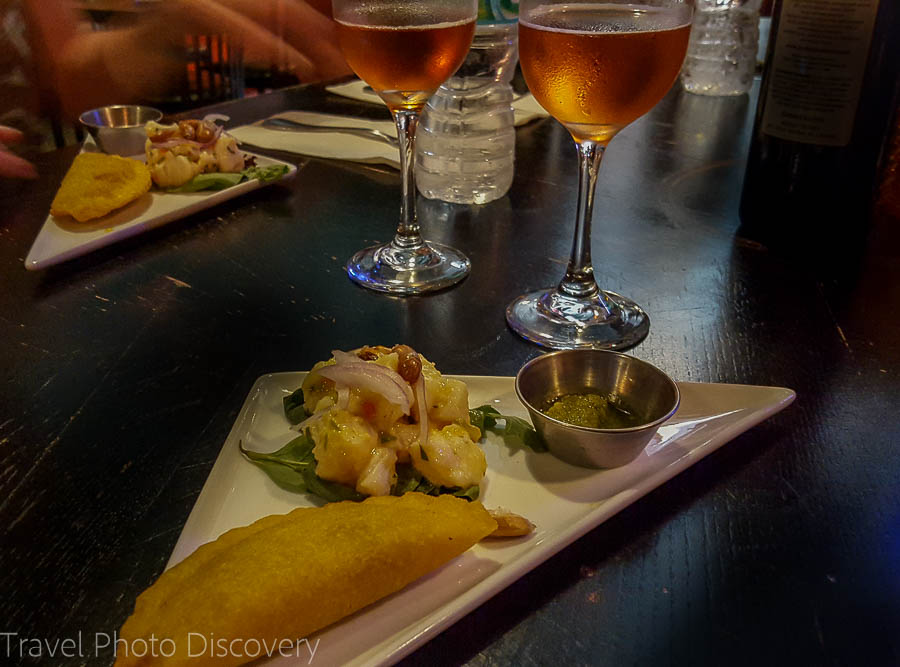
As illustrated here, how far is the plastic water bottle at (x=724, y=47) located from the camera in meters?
2.33

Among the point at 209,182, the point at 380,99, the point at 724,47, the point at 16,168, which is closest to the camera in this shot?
the point at 209,182

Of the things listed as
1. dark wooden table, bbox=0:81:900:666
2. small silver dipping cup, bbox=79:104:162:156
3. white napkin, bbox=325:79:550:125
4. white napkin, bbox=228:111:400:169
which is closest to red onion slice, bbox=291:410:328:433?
dark wooden table, bbox=0:81:900:666

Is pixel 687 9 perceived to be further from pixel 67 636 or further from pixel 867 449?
pixel 67 636

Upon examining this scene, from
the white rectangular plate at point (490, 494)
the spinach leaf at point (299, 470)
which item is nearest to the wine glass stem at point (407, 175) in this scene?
the white rectangular plate at point (490, 494)

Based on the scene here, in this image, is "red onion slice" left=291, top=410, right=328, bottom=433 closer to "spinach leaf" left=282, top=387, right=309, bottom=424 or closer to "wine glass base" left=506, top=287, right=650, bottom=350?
"spinach leaf" left=282, top=387, right=309, bottom=424

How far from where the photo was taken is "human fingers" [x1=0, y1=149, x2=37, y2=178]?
5.06 feet

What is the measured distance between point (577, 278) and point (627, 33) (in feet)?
1.15

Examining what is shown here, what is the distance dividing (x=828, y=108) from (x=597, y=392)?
0.62 meters

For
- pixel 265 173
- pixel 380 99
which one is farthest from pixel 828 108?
pixel 380 99

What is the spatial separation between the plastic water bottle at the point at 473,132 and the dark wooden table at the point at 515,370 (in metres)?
0.05

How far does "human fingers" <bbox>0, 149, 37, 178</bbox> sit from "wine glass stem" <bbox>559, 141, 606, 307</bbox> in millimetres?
1125

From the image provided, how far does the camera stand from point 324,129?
1819 mm

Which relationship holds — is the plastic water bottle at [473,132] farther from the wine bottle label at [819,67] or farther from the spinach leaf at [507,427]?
the spinach leaf at [507,427]

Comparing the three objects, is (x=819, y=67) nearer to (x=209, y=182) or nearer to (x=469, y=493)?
(x=469, y=493)
